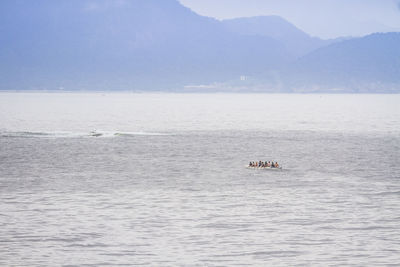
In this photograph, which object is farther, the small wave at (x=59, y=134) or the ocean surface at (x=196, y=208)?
the small wave at (x=59, y=134)

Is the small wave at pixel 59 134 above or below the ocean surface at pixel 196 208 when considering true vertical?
above

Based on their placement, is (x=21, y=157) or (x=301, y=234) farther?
(x=21, y=157)

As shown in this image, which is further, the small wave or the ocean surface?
the small wave

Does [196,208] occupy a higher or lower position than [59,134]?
lower

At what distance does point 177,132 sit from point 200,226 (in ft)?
373

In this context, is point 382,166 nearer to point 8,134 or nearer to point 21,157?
point 21,157

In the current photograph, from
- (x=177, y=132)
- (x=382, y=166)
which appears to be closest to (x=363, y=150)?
(x=382, y=166)

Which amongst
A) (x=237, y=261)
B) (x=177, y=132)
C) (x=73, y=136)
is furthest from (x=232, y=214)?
(x=177, y=132)

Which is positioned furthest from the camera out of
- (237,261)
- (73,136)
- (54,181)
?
(73,136)

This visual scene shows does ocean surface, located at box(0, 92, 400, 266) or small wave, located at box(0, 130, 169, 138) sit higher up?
small wave, located at box(0, 130, 169, 138)

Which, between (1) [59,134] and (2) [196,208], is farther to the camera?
(1) [59,134]

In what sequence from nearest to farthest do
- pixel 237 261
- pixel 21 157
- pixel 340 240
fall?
1. pixel 237 261
2. pixel 340 240
3. pixel 21 157

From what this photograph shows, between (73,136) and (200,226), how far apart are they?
100 meters

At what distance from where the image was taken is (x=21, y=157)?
103250 millimetres
